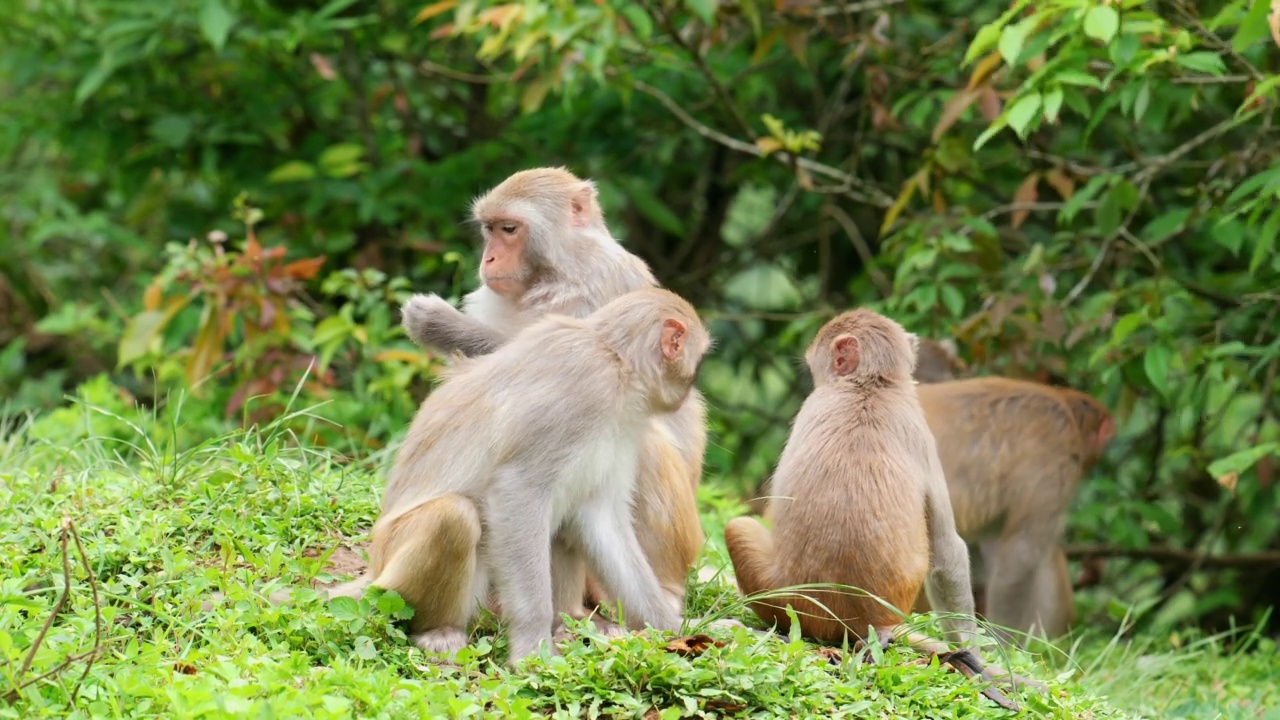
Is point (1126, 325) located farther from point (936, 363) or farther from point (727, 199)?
point (727, 199)

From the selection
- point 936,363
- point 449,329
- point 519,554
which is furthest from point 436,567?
point 936,363

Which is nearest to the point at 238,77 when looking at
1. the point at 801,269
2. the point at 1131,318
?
the point at 801,269

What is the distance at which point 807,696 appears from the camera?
12.9 ft

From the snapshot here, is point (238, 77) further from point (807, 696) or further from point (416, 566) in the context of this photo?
point (807, 696)

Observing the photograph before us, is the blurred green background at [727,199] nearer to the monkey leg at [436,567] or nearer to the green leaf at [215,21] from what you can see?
the green leaf at [215,21]

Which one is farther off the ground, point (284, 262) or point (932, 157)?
point (932, 157)

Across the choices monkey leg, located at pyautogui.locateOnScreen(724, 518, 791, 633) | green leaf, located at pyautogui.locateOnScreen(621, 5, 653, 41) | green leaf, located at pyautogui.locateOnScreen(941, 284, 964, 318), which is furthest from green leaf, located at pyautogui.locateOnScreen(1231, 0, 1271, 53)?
green leaf, located at pyautogui.locateOnScreen(621, 5, 653, 41)

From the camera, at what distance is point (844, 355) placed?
15.7 ft

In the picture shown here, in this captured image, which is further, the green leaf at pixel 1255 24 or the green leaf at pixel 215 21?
the green leaf at pixel 215 21

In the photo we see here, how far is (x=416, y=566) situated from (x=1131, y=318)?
3388 millimetres

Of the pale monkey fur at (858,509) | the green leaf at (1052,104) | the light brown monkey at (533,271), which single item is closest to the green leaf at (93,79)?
the light brown monkey at (533,271)

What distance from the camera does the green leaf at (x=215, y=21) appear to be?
7327 mm

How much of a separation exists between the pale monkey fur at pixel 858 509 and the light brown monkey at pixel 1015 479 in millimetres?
2163

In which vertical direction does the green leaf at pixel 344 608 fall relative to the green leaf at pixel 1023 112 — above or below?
below
